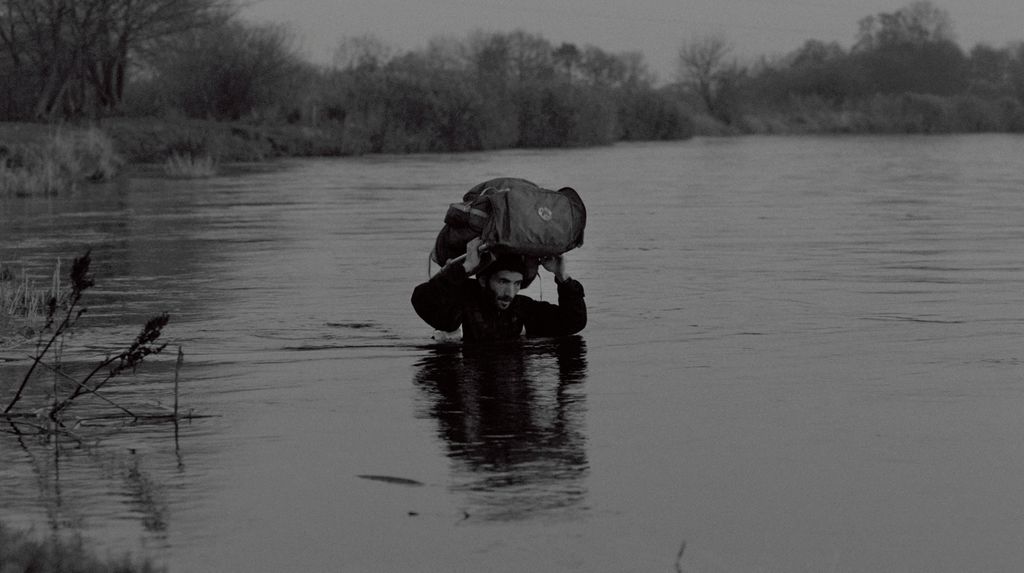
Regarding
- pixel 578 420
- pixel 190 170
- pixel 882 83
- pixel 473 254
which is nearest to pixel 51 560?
pixel 578 420

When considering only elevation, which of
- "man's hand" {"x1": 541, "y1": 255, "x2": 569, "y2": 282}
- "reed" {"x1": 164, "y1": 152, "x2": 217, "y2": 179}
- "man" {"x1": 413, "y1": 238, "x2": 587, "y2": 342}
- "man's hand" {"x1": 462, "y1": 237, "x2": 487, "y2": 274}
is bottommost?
"reed" {"x1": 164, "y1": 152, "x2": 217, "y2": 179}

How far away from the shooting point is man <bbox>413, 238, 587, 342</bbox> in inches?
443

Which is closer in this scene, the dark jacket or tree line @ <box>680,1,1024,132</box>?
the dark jacket

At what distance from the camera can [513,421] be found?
947 cm

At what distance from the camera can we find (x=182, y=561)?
260 inches

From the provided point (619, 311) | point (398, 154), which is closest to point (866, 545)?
point (619, 311)

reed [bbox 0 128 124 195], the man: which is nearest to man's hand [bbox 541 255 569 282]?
Answer: the man

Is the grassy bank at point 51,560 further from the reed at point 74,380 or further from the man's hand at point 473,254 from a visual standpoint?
the man's hand at point 473,254

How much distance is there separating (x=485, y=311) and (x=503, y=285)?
0.64m

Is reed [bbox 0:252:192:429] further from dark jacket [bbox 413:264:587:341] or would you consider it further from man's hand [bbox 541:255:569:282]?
man's hand [bbox 541:255:569:282]

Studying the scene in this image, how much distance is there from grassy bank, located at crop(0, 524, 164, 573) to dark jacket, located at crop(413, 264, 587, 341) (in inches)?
208

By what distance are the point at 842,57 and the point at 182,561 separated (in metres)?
128

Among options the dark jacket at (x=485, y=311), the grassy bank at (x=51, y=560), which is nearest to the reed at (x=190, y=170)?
the dark jacket at (x=485, y=311)

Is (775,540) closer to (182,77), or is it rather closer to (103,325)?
(103,325)
